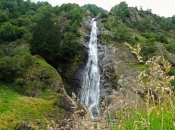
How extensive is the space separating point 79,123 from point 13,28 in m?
54.5

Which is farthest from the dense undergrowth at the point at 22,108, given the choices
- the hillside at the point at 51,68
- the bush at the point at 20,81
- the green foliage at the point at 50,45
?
the green foliage at the point at 50,45

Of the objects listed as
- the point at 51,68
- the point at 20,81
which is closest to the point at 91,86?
the point at 51,68

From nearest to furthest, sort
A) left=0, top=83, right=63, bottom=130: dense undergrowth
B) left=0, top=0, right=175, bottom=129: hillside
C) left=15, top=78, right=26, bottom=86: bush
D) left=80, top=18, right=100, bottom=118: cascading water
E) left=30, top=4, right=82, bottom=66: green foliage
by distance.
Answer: left=0, top=83, right=63, bottom=130: dense undergrowth, left=0, top=0, right=175, bottom=129: hillside, left=15, top=78, right=26, bottom=86: bush, left=80, top=18, right=100, bottom=118: cascading water, left=30, top=4, right=82, bottom=66: green foliage

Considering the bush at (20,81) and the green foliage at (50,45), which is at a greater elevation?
the green foliage at (50,45)

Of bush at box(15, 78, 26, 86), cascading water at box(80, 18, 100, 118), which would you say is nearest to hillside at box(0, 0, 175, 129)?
bush at box(15, 78, 26, 86)

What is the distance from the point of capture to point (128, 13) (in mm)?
102000

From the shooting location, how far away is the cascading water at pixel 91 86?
34.3 metres

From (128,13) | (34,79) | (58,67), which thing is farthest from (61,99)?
(128,13)

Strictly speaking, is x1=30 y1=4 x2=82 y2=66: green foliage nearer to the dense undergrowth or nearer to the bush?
the bush

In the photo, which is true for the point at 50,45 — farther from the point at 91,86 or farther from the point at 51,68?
the point at 91,86

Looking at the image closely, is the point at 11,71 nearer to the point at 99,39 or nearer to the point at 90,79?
the point at 90,79

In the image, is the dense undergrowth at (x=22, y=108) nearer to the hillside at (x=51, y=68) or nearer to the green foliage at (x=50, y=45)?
the hillside at (x=51, y=68)

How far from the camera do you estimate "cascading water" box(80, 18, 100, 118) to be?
34312 mm

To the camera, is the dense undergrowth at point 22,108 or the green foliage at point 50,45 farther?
the green foliage at point 50,45
